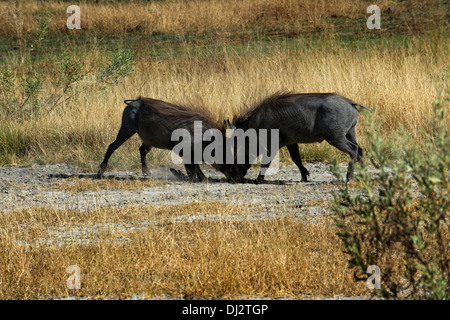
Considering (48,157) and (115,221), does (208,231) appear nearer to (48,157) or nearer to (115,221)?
(115,221)

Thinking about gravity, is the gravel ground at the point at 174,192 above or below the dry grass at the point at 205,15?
below

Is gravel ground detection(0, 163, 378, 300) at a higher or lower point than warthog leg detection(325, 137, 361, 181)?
lower

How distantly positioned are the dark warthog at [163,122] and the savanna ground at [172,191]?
307 millimetres

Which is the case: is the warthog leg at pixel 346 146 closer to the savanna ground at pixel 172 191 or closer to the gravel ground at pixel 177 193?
the gravel ground at pixel 177 193

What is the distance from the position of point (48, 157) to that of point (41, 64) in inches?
A: 198

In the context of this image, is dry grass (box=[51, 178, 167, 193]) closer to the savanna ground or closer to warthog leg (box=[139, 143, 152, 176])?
the savanna ground

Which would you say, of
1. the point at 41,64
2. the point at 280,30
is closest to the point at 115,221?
the point at 41,64

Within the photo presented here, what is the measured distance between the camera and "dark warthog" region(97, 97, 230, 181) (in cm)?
716

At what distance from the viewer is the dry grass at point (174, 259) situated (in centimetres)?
416

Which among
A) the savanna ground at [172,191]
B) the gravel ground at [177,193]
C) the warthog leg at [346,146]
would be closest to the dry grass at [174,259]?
the savanna ground at [172,191]

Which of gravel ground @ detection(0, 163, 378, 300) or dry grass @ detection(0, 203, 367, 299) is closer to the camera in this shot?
dry grass @ detection(0, 203, 367, 299)

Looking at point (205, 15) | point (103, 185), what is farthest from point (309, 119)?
point (205, 15)

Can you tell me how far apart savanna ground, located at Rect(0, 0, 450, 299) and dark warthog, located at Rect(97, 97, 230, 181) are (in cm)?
31

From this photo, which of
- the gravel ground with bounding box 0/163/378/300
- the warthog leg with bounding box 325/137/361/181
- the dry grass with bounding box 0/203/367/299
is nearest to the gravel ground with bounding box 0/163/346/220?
the gravel ground with bounding box 0/163/378/300
